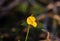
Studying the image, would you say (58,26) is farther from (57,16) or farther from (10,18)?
(10,18)

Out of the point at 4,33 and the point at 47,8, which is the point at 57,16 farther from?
the point at 4,33

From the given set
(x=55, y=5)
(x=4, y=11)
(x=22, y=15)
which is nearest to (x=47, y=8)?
(x=55, y=5)

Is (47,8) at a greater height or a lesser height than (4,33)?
greater

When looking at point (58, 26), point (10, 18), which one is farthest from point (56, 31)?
point (10, 18)

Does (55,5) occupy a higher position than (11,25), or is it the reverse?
(55,5)

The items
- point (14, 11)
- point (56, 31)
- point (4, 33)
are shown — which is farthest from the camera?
point (14, 11)

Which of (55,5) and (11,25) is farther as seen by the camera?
(55,5)

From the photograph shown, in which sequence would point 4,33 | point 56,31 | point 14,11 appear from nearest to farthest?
point 4,33 → point 56,31 → point 14,11

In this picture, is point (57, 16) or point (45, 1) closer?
point (57, 16)
